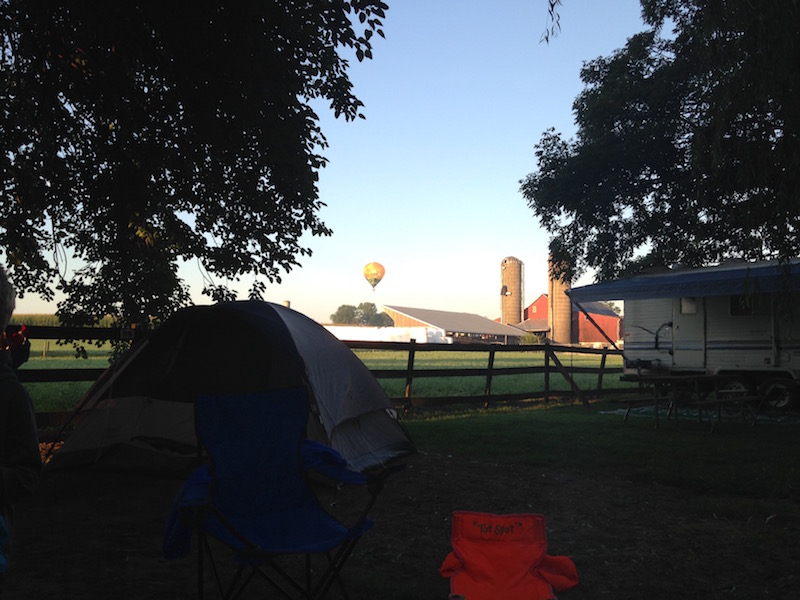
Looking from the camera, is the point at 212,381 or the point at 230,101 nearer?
the point at 230,101

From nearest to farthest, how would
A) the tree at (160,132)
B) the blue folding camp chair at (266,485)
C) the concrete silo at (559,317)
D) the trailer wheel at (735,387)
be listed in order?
the blue folding camp chair at (266,485) < the tree at (160,132) < the trailer wheel at (735,387) < the concrete silo at (559,317)

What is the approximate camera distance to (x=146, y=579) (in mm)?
3852

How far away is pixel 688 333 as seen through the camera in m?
13.8

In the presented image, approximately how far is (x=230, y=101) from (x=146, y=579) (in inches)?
157

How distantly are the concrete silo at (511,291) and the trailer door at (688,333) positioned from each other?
63586mm

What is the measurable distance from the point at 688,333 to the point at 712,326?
0.52 meters

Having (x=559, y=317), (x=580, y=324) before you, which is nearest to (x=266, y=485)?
(x=559, y=317)

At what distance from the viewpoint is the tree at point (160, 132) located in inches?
233

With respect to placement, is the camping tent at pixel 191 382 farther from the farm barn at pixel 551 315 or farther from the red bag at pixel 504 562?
the farm barn at pixel 551 315

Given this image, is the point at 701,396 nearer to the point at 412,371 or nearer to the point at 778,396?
the point at 778,396

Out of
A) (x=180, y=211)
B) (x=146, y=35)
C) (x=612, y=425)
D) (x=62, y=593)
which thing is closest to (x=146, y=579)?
(x=62, y=593)

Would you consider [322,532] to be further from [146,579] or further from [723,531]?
[723,531]

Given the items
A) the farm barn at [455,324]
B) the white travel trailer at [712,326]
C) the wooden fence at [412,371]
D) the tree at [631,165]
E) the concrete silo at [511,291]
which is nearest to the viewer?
the wooden fence at [412,371]

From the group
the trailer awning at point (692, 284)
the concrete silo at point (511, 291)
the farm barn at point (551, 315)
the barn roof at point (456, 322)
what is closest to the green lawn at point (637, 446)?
the trailer awning at point (692, 284)
